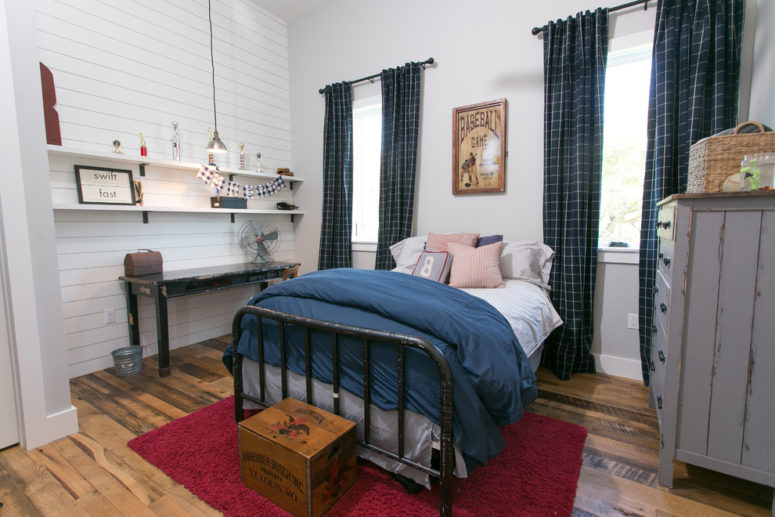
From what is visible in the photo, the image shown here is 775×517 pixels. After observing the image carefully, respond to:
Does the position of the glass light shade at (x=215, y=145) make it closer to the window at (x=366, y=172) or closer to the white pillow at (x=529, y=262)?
the window at (x=366, y=172)

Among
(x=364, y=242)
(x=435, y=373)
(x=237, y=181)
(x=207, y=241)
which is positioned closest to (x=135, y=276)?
(x=207, y=241)

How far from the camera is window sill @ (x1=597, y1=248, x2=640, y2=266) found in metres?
2.44

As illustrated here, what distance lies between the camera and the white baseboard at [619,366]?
2506 mm

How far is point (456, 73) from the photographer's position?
3029 mm

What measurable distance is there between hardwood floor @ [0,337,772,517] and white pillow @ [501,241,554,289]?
74 cm

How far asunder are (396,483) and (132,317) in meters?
2.34

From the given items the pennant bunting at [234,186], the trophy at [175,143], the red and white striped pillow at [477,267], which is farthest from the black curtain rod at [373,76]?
the red and white striped pillow at [477,267]

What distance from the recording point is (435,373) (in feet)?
4.27

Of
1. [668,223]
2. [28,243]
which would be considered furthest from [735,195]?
[28,243]

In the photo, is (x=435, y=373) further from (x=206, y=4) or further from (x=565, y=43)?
(x=206, y=4)

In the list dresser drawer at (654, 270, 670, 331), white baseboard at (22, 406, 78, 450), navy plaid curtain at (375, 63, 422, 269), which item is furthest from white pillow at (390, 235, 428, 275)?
white baseboard at (22, 406, 78, 450)

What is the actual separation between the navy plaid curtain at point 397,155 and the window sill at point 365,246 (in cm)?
23

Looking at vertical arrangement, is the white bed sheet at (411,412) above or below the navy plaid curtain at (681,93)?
below

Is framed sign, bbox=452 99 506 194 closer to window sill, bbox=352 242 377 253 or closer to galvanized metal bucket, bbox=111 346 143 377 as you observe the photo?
window sill, bbox=352 242 377 253
